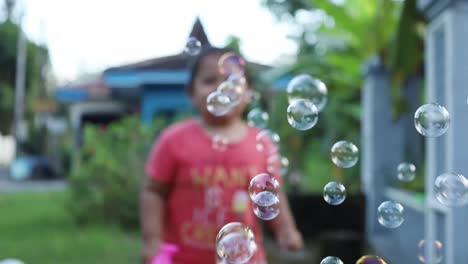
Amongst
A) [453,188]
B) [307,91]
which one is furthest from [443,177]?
[307,91]

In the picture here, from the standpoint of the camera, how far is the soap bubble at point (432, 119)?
1891mm

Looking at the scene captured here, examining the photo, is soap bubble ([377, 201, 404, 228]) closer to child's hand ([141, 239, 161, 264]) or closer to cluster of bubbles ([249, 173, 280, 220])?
cluster of bubbles ([249, 173, 280, 220])

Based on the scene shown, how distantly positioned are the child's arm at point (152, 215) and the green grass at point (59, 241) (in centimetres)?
360

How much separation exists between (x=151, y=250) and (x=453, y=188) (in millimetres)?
1072

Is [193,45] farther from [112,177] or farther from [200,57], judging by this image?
[112,177]

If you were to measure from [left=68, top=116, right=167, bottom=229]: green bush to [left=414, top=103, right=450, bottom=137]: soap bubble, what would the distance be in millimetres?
6620

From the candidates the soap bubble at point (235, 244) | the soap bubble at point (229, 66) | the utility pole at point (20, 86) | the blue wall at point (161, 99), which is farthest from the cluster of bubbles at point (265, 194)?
the utility pole at point (20, 86)

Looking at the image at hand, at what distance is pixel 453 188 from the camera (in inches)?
73.6

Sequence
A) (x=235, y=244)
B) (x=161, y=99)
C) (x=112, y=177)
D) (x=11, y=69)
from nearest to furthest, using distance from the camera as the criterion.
Answer: (x=235, y=244) < (x=112, y=177) < (x=161, y=99) < (x=11, y=69)

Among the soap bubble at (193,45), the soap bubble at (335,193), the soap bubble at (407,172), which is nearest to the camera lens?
the soap bubble at (335,193)

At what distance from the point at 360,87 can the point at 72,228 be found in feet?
13.1

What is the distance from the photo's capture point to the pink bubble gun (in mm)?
2146

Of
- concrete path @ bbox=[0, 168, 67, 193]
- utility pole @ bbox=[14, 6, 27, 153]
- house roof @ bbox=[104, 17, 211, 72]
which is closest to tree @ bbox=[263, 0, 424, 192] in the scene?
house roof @ bbox=[104, 17, 211, 72]

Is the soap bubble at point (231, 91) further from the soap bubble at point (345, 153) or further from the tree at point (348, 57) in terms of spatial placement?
the tree at point (348, 57)
